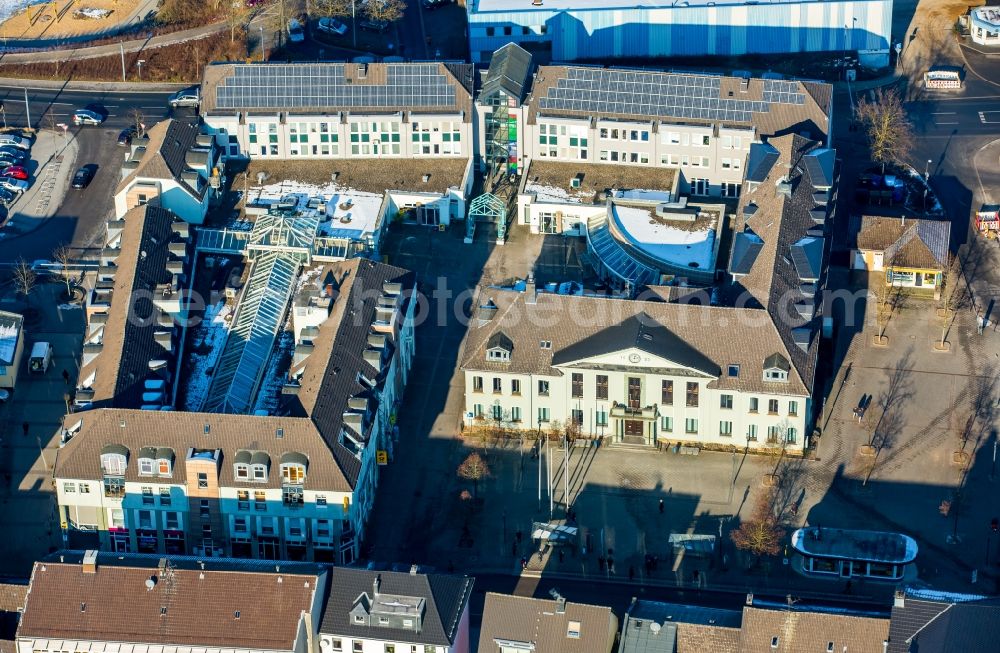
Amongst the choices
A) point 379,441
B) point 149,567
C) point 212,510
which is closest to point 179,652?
point 149,567

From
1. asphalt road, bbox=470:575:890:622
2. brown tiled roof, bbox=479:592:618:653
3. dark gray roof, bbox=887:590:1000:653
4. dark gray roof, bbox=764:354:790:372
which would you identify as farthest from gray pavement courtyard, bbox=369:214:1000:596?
dark gray roof, bbox=887:590:1000:653

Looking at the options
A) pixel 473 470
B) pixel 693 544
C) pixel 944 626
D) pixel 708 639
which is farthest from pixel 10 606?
pixel 944 626

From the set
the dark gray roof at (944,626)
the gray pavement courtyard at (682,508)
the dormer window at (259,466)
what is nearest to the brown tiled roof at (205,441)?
the dormer window at (259,466)

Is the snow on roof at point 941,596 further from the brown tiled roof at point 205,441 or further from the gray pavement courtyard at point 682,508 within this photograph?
the brown tiled roof at point 205,441

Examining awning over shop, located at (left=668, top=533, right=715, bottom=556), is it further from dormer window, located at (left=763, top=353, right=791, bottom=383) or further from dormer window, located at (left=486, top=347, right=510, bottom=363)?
dormer window, located at (left=486, top=347, right=510, bottom=363)

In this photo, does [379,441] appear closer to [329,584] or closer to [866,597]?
[329,584]

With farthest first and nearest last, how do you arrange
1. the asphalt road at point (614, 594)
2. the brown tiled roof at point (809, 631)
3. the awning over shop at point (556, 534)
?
the awning over shop at point (556, 534)
the asphalt road at point (614, 594)
the brown tiled roof at point (809, 631)
